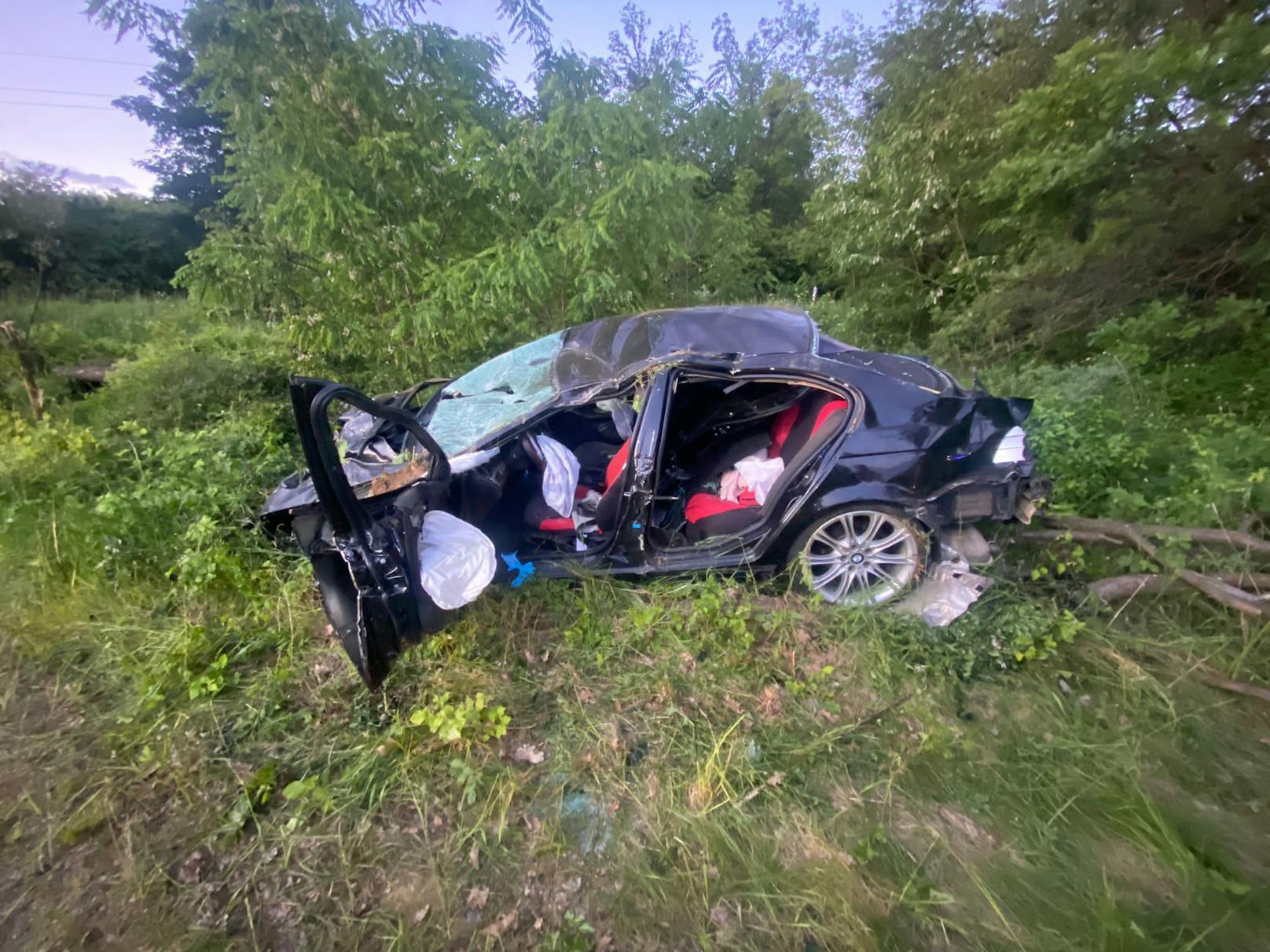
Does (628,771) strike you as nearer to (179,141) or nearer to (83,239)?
(83,239)

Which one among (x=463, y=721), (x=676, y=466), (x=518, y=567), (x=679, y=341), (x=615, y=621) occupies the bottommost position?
(x=463, y=721)

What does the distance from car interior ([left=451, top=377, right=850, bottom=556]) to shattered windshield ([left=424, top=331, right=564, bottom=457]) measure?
15cm

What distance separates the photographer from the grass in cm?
190

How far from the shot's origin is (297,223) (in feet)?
15.6

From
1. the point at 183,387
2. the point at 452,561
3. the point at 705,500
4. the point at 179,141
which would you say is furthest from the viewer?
the point at 179,141

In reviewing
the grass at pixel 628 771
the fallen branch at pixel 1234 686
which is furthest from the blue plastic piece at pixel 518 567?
the fallen branch at pixel 1234 686

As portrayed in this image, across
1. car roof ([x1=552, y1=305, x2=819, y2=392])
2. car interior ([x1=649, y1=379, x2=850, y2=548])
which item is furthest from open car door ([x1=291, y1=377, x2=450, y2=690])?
car interior ([x1=649, y1=379, x2=850, y2=548])

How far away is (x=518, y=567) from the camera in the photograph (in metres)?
2.97

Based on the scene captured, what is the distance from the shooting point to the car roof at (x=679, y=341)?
9.82 feet

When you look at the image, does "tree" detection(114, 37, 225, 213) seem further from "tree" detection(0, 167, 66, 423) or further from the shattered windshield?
the shattered windshield

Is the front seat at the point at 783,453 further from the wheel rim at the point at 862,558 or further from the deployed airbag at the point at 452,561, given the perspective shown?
the deployed airbag at the point at 452,561

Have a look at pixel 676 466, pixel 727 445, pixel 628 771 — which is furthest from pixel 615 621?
pixel 727 445

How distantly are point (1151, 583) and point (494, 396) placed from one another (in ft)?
11.3

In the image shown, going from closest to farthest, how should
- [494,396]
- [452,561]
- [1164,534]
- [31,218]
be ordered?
1. [452,561]
2. [1164,534]
3. [494,396]
4. [31,218]
